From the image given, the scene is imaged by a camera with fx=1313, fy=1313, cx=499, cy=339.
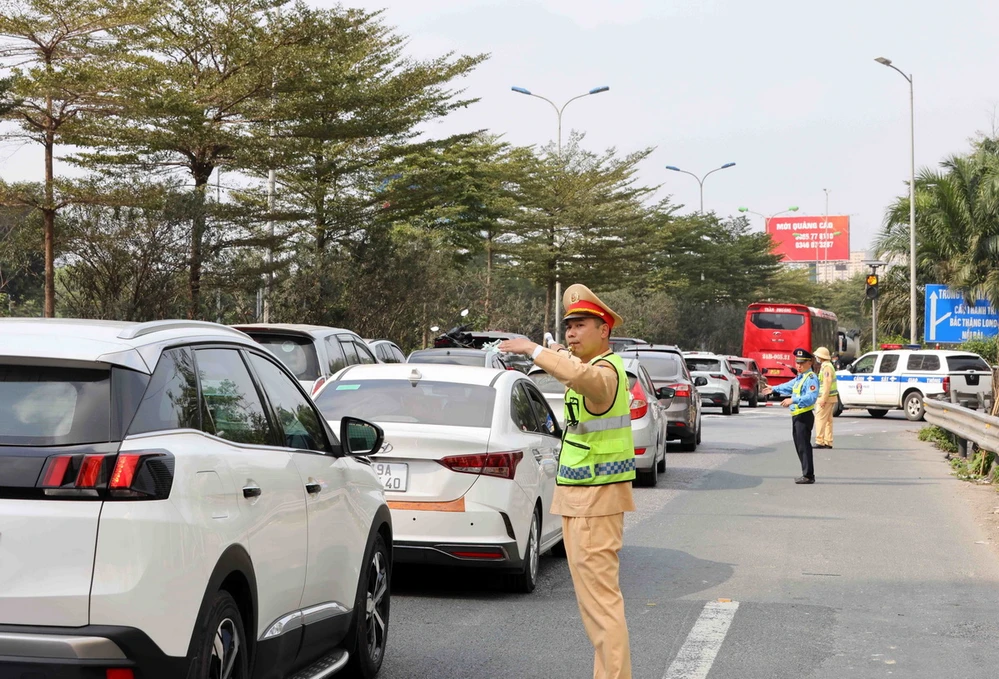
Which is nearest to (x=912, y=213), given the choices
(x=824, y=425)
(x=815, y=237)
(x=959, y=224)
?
(x=959, y=224)

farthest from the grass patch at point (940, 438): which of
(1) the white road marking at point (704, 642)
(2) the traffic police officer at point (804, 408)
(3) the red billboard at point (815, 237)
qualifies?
(3) the red billboard at point (815, 237)

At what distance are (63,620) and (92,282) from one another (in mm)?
23397

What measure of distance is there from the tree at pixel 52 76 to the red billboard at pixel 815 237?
119584 millimetres

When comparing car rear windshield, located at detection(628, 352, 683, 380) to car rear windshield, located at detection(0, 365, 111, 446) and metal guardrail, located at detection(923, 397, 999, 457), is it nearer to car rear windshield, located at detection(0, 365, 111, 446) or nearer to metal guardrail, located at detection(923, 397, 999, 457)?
metal guardrail, located at detection(923, 397, 999, 457)

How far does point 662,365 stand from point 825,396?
2.76 metres

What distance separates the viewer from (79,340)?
13.6 feet

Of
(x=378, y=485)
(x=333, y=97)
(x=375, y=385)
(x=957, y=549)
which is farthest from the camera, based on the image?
(x=333, y=97)

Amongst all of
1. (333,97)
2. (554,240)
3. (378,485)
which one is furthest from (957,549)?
(554,240)

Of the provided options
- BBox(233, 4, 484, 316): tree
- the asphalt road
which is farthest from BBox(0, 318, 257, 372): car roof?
BBox(233, 4, 484, 316): tree

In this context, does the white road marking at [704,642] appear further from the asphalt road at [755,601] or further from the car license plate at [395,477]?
the car license plate at [395,477]

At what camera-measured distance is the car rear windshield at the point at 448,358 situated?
733 inches

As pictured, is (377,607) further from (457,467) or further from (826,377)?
(826,377)

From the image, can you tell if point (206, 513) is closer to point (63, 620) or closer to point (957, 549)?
point (63, 620)

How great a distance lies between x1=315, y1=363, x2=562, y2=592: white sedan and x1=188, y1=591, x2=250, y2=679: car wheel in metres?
3.44
